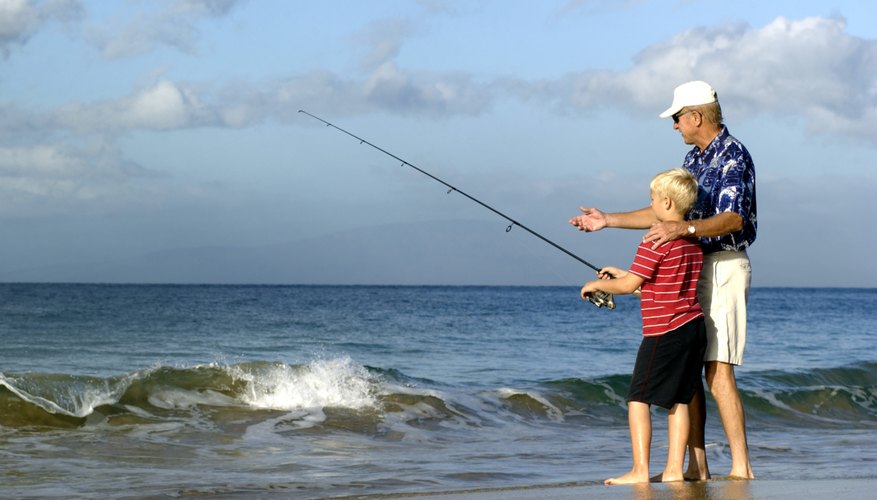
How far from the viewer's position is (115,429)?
23.1ft

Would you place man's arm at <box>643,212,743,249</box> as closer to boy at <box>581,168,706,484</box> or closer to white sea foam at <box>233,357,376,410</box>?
boy at <box>581,168,706,484</box>

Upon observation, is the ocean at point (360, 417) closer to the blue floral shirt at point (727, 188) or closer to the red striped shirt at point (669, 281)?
the red striped shirt at point (669, 281)

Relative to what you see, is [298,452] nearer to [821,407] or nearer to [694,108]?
[694,108]

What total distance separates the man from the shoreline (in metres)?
0.24

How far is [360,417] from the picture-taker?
7812 mm

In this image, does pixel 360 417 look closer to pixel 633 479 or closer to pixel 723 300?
pixel 633 479

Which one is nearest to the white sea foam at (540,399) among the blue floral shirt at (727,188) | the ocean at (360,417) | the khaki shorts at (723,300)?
the ocean at (360,417)

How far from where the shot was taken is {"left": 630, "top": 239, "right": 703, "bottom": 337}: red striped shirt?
3812 mm

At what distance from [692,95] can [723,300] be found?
0.80 m

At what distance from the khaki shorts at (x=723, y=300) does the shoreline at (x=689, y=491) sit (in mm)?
486

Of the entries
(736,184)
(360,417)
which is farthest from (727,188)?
(360,417)

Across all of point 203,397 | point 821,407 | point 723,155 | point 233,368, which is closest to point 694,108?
point 723,155

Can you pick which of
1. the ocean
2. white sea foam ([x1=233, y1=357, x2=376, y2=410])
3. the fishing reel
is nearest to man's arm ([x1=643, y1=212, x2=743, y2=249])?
the fishing reel

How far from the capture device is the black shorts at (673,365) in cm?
385
